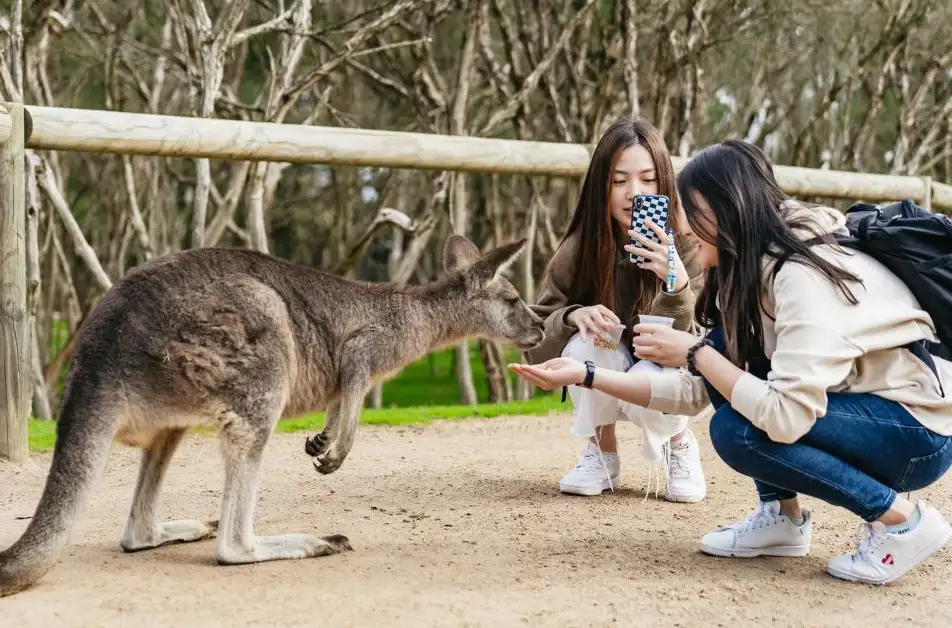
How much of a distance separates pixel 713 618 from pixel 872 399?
0.67 meters

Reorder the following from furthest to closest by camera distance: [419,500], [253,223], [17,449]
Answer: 1. [253,223]
2. [17,449]
3. [419,500]

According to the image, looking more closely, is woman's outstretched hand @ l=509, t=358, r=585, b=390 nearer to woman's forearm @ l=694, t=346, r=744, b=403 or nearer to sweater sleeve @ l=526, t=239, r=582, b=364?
woman's forearm @ l=694, t=346, r=744, b=403

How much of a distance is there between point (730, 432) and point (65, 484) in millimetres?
1549

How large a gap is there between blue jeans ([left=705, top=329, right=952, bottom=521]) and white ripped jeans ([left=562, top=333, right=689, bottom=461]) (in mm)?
849

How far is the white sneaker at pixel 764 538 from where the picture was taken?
288 centimetres

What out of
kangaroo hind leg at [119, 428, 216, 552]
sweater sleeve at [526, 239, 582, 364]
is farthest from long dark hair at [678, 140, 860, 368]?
kangaroo hind leg at [119, 428, 216, 552]

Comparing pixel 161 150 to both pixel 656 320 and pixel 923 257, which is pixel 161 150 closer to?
pixel 656 320

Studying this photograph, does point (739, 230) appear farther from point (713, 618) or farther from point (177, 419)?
point (177, 419)

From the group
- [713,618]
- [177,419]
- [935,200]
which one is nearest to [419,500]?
[177,419]

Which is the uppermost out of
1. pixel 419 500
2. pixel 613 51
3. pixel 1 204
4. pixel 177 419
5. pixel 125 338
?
pixel 613 51

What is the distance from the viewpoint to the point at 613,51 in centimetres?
785

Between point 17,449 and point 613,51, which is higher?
point 613,51

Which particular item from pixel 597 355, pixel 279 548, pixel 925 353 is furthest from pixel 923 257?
pixel 279 548

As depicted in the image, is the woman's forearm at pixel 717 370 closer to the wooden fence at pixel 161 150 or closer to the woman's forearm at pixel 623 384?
the woman's forearm at pixel 623 384
